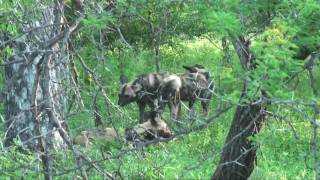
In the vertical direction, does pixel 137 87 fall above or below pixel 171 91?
above

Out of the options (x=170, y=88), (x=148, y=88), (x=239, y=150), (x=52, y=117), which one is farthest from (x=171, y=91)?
(x=52, y=117)

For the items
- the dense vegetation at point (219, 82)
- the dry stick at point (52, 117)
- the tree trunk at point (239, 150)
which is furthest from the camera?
the tree trunk at point (239, 150)

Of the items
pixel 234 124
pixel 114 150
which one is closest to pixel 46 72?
pixel 234 124

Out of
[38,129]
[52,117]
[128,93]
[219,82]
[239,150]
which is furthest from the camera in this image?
[128,93]

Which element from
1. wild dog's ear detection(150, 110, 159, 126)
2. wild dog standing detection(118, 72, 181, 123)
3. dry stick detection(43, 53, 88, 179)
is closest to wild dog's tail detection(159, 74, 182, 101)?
wild dog standing detection(118, 72, 181, 123)

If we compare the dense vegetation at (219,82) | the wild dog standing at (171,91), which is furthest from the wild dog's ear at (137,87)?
the dense vegetation at (219,82)

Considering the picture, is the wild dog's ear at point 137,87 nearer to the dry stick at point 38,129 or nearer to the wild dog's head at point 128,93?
the wild dog's head at point 128,93

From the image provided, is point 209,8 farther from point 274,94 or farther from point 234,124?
point 234,124

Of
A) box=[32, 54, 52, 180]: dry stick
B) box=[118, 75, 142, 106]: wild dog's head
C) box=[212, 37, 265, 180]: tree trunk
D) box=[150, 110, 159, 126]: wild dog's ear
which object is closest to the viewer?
box=[32, 54, 52, 180]: dry stick

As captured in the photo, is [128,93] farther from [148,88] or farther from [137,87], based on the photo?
[148,88]

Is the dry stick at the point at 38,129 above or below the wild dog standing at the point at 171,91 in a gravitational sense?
above

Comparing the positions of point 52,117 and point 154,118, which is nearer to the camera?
point 52,117

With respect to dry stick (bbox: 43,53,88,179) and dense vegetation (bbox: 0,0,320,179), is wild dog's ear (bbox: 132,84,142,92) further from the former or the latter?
dry stick (bbox: 43,53,88,179)

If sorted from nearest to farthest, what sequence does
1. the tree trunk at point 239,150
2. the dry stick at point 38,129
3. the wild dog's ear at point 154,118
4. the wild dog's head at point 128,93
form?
the dry stick at point 38,129
the tree trunk at point 239,150
the wild dog's ear at point 154,118
the wild dog's head at point 128,93
